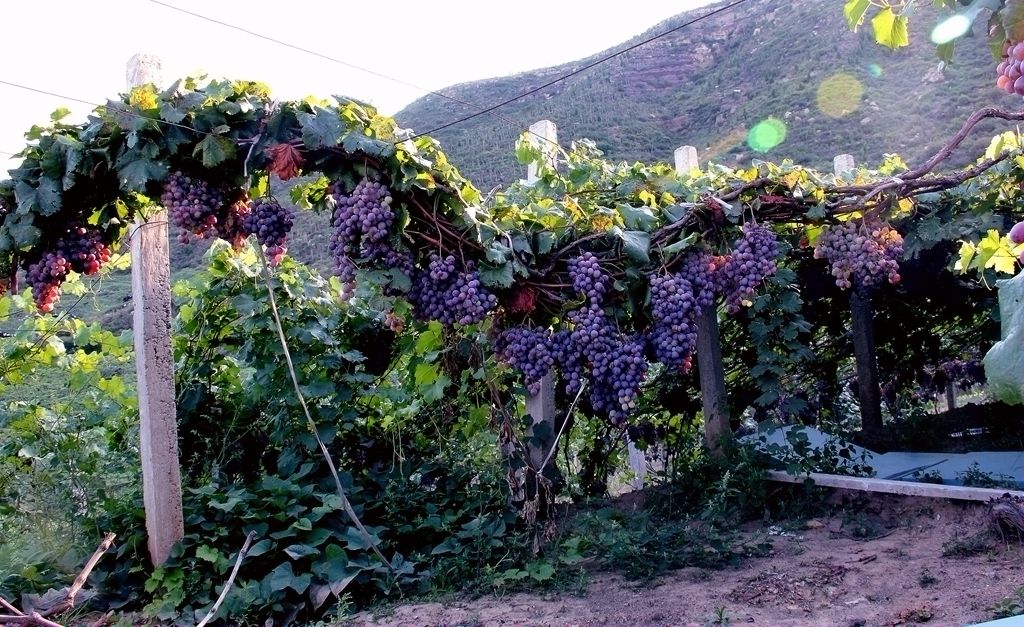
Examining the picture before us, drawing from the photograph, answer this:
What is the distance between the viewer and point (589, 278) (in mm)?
3459

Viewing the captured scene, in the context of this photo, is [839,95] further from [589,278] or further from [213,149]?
[213,149]

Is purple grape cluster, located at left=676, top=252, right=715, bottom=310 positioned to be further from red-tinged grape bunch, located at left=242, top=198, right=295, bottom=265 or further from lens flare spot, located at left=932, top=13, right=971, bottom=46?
lens flare spot, located at left=932, top=13, right=971, bottom=46

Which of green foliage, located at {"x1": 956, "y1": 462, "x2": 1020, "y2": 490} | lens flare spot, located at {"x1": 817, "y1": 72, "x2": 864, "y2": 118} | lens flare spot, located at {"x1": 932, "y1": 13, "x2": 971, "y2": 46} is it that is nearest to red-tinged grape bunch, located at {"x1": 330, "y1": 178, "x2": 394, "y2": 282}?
lens flare spot, located at {"x1": 932, "y1": 13, "x2": 971, "y2": 46}

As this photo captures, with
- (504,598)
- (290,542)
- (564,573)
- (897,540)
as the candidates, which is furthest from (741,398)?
(290,542)

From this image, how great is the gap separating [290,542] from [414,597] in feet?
2.36

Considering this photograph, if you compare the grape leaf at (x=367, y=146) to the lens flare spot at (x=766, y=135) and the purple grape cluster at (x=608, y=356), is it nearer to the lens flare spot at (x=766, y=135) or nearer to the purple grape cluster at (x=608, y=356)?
the purple grape cluster at (x=608, y=356)

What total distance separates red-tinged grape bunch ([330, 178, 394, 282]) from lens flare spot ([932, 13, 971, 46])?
2.23 m

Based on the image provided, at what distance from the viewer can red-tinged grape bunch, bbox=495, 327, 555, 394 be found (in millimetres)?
3482

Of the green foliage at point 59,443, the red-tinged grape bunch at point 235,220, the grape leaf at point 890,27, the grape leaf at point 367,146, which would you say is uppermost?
the grape leaf at point 367,146

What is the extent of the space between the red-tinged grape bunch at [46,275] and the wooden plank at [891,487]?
3677 mm

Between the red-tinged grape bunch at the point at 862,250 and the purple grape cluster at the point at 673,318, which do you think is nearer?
the purple grape cluster at the point at 673,318

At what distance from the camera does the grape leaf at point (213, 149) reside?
312cm

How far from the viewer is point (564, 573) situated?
375 centimetres

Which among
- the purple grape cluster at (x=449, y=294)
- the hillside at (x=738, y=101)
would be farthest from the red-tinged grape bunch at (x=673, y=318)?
the hillside at (x=738, y=101)
